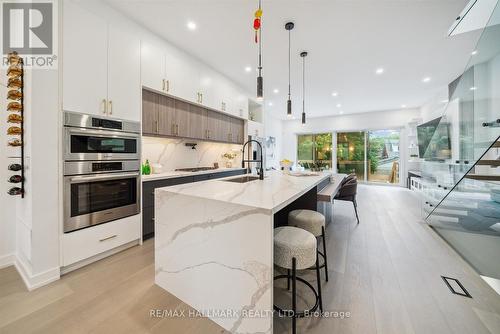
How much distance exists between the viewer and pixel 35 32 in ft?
5.79

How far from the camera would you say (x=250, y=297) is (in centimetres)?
114

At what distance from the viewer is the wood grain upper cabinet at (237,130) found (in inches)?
179

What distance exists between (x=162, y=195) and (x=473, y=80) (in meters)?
4.02

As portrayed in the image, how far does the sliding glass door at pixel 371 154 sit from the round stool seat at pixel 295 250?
7404 millimetres

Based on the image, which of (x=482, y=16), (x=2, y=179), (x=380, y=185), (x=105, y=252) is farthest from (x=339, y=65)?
(x=380, y=185)

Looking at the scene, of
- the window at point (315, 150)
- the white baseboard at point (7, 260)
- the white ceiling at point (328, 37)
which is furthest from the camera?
the window at point (315, 150)

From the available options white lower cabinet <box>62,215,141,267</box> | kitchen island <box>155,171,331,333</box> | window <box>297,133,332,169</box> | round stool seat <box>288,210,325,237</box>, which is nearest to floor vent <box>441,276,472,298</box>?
round stool seat <box>288,210,325,237</box>

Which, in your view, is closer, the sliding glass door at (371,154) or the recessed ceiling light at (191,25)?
the recessed ceiling light at (191,25)

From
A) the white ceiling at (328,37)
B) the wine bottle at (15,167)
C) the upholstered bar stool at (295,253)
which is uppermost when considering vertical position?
the white ceiling at (328,37)

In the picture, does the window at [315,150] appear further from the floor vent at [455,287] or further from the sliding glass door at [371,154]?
the floor vent at [455,287]

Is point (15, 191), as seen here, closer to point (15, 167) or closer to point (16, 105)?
point (15, 167)

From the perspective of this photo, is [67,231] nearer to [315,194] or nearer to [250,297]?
[250,297]

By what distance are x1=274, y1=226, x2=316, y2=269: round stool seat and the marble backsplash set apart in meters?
2.69

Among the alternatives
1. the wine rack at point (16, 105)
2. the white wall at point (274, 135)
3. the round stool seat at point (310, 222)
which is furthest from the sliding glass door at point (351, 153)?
the wine rack at point (16, 105)
